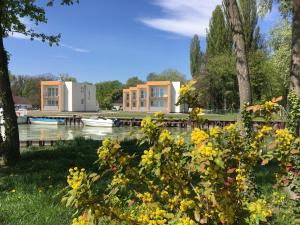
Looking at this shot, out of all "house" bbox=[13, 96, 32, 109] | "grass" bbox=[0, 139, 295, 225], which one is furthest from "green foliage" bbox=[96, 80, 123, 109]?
"grass" bbox=[0, 139, 295, 225]

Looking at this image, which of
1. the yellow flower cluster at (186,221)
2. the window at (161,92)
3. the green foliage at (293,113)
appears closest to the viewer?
the yellow flower cluster at (186,221)

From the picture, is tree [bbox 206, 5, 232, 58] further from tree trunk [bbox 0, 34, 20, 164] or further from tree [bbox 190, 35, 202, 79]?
tree trunk [bbox 0, 34, 20, 164]

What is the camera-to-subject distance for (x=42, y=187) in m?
7.20

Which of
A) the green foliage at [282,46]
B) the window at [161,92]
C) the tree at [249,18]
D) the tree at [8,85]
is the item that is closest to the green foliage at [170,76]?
the window at [161,92]

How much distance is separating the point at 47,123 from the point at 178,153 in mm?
59901

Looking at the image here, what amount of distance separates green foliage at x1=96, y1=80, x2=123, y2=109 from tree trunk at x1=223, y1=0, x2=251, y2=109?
124m

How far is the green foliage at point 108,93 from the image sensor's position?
130750 millimetres

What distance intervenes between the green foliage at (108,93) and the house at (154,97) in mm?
24941

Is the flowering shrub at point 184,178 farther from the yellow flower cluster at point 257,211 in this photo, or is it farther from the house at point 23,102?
the house at point 23,102

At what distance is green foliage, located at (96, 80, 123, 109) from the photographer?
429 ft

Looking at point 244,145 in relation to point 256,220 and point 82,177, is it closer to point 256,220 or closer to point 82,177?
point 256,220

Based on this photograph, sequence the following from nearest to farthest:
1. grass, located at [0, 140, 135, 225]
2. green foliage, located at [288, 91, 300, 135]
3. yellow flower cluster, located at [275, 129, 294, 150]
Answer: yellow flower cluster, located at [275, 129, 294, 150]
green foliage, located at [288, 91, 300, 135]
grass, located at [0, 140, 135, 225]

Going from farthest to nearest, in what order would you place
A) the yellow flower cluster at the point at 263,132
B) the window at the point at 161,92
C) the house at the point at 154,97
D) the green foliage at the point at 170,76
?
the green foliage at the point at 170,76
the window at the point at 161,92
the house at the point at 154,97
the yellow flower cluster at the point at 263,132

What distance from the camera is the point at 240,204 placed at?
10.8ft
